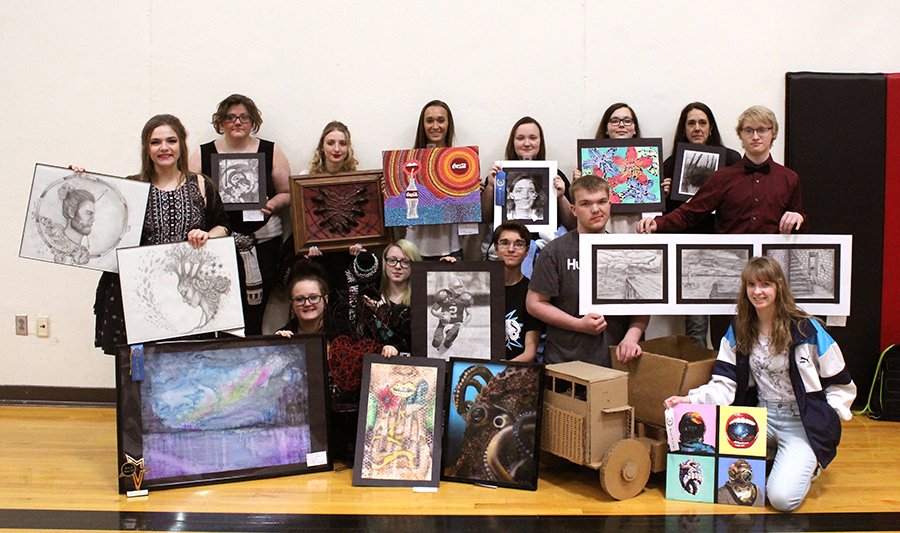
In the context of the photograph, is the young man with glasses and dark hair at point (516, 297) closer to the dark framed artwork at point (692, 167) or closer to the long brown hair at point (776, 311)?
the long brown hair at point (776, 311)

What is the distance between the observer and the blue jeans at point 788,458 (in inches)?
104

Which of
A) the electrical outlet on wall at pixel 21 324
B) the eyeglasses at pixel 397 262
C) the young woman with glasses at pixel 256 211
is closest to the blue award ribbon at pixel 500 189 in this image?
the eyeglasses at pixel 397 262

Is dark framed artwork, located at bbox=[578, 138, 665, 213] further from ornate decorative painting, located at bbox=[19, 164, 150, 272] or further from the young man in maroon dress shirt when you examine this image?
ornate decorative painting, located at bbox=[19, 164, 150, 272]

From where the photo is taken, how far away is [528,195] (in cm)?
374

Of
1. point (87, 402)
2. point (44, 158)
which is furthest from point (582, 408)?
point (44, 158)

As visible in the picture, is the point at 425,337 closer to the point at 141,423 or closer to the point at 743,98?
the point at 141,423

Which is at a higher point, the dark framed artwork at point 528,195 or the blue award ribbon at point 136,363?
the dark framed artwork at point 528,195

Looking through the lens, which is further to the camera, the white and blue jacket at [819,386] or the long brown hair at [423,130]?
the long brown hair at [423,130]

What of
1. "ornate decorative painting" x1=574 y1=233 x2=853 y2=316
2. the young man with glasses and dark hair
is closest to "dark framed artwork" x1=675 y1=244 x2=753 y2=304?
"ornate decorative painting" x1=574 y1=233 x2=853 y2=316

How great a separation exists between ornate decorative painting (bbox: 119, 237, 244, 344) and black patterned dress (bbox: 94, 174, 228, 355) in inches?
5.6

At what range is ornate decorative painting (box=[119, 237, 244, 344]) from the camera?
2945mm

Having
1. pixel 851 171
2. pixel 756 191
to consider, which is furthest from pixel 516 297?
pixel 851 171

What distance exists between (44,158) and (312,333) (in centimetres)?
264

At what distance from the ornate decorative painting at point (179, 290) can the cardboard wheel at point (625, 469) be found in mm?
1852
